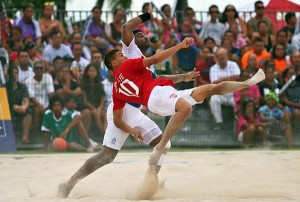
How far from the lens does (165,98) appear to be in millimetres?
8570

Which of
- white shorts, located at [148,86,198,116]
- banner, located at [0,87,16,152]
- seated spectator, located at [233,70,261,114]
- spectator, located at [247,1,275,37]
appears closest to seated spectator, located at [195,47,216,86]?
seated spectator, located at [233,70,261,114]

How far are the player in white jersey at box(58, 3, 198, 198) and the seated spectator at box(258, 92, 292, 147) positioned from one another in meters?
5.72

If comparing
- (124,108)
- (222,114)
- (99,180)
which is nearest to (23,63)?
(222,114)

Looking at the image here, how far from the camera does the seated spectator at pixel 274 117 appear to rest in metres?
14.7

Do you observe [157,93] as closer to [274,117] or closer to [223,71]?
[274,117]

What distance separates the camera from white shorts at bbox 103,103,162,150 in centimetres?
899

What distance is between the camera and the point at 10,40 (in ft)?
52.9

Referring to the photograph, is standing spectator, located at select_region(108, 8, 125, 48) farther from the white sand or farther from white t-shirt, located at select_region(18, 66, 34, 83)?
the white sand

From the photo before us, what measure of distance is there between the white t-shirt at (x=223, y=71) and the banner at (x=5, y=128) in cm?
409

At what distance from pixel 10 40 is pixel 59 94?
199 centimetres

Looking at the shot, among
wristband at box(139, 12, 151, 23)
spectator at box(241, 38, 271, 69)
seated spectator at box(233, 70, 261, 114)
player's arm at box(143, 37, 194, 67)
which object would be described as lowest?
seated spectator at box(233, 70, 261, 114)

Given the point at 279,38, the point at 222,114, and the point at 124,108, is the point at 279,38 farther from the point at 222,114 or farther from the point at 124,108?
the point at 124,108

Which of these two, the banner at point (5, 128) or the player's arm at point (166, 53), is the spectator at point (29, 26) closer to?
the banner at point (5, 128)

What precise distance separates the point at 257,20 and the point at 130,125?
918 cm
